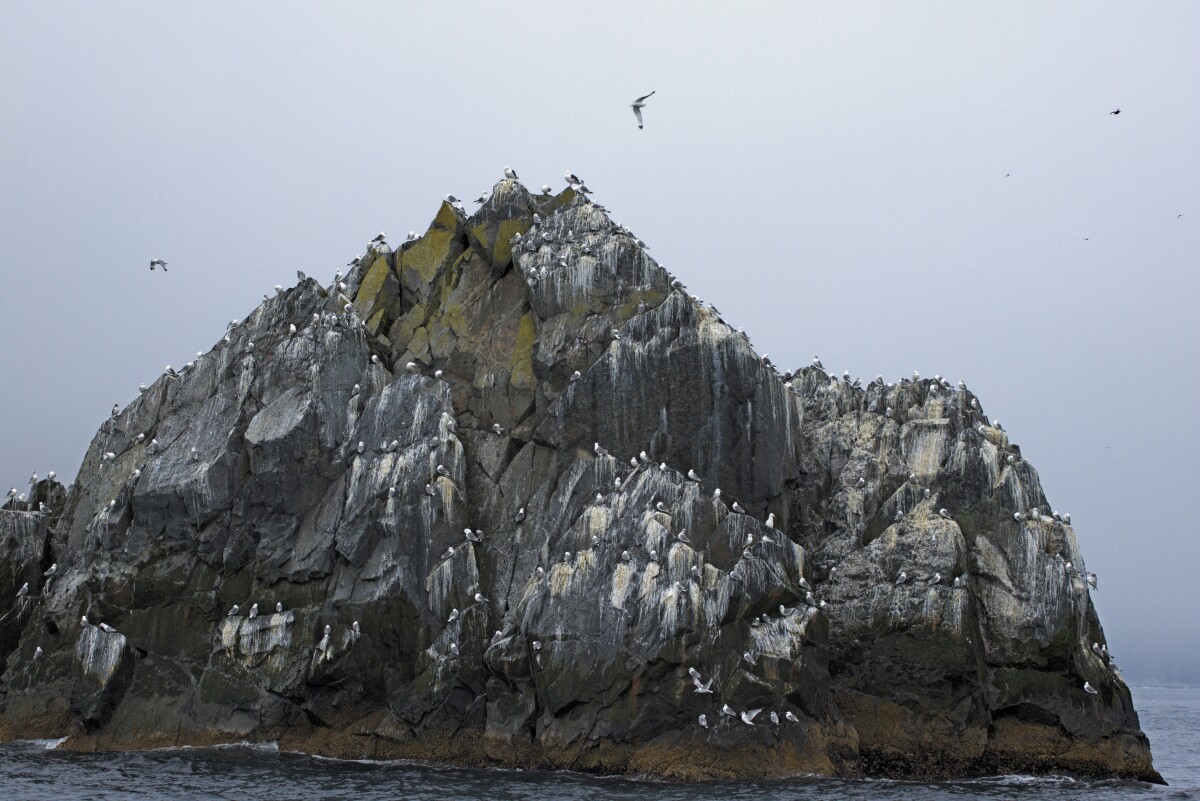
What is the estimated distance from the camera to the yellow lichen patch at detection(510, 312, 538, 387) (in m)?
51.5

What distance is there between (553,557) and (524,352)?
31.6ft

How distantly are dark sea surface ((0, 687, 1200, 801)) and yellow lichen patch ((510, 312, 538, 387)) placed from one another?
1519cm

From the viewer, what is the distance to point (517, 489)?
163ft

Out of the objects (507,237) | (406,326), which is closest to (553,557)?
(406,326)

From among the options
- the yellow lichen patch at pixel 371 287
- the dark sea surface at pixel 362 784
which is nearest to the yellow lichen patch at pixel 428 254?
the yellow lichen patch at pixel 371 287

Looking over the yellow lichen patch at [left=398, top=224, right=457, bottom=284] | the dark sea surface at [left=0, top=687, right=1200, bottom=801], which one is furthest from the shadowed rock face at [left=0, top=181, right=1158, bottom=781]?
the dark sea surface at [left=0, top=687, right=1200, bottom=801]

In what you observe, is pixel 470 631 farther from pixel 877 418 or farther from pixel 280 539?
pixel 877 418

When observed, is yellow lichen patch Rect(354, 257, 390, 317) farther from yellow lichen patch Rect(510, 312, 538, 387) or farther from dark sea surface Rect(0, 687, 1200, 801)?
dark sea surface Rect(0, 687, 1200, 801)

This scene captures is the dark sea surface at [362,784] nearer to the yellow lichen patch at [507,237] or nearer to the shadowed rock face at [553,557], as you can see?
the shadowed rock face at [553,557]

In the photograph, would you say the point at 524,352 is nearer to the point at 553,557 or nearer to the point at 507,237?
the point at 507,237

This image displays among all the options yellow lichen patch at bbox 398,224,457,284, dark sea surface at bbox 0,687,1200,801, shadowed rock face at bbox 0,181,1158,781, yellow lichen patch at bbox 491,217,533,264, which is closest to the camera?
dark sea surface at bbox 0,687,1200,801

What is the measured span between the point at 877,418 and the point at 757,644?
14.1 m

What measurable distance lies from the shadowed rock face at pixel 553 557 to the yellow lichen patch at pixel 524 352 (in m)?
0.15

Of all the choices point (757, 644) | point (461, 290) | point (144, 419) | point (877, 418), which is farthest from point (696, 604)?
point (144, 419)
